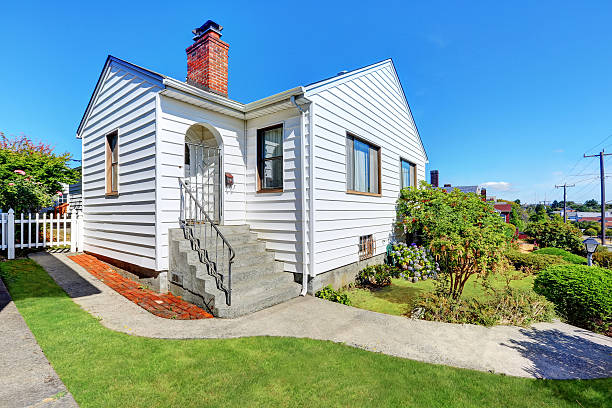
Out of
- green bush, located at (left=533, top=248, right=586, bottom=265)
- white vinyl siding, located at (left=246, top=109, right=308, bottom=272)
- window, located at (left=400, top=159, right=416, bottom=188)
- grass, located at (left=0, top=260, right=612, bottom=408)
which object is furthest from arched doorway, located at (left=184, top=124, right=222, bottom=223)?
green bush, located at (left=533, top=248, right=586, bottom=265)

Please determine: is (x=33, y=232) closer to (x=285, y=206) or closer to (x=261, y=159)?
(x=261, y=159)

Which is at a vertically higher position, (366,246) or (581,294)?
(366,246)

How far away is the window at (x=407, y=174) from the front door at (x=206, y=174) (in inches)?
282

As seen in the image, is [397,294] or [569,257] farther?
[569,257]

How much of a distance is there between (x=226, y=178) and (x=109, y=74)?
15.3 feet

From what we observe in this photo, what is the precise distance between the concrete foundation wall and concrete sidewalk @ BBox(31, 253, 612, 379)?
769mm

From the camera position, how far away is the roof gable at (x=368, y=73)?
19.6 ft

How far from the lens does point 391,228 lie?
9516 mm

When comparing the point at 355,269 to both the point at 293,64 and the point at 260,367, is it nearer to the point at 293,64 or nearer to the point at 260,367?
the point at 260,367

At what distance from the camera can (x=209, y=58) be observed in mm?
6906

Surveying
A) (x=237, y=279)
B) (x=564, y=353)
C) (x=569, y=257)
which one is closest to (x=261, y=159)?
(x=237, y=279)

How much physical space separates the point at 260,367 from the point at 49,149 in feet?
60.4

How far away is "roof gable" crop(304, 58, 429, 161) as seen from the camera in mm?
5978

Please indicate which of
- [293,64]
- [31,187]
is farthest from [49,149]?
[293,64]
